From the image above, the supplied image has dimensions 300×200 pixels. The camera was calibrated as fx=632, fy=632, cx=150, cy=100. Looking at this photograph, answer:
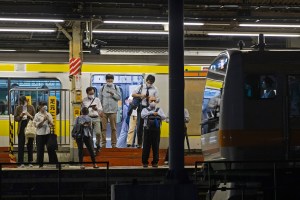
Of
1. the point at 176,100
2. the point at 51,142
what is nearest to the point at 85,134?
the point at 51,142

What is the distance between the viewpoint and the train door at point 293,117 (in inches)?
493

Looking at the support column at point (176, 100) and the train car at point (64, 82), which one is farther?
the train car at point (64, 82)

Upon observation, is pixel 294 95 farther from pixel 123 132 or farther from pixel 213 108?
pixel 123 132

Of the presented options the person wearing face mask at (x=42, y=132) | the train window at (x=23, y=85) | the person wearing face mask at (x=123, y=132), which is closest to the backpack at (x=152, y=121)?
the person wearing face mask at (x=42, y=132)

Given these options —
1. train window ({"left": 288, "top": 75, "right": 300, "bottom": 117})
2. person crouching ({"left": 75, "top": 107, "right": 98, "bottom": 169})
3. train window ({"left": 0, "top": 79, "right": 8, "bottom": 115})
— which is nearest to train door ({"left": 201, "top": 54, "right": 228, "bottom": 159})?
train window ({"left": 288, "top": 75, "right": 300, "bottom": 117})

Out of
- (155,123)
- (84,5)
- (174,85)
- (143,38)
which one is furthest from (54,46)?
(174,85)

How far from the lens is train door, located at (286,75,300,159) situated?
12516 millimetres

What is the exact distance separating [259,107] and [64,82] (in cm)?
852

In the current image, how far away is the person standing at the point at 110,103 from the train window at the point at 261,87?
18.8ft

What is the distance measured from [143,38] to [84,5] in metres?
4.54

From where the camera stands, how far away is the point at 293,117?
41.2ft

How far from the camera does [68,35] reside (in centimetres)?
1850

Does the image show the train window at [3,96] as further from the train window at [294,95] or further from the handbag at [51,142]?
the train window at [294,95]

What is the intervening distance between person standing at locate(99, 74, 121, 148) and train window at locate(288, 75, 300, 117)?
20.2 ft
